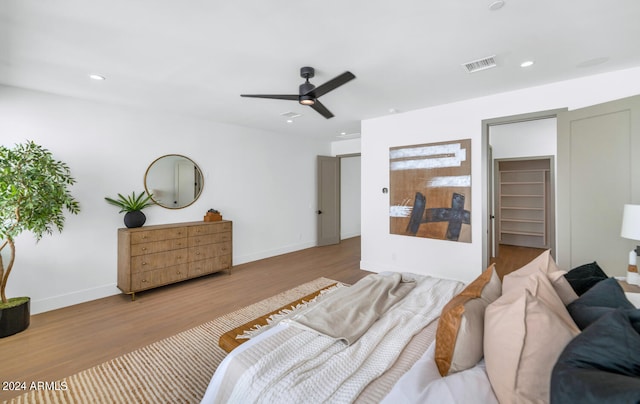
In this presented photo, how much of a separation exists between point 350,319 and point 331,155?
590cm

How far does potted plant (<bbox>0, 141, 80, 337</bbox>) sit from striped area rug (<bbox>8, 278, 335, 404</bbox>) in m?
1.36

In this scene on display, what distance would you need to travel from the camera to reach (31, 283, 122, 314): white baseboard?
10.8 ft

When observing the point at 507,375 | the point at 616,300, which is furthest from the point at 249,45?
the point at 616,300

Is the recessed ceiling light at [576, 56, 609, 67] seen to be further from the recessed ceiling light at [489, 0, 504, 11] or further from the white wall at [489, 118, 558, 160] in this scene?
the white wall at [489, 118, 558, 160]

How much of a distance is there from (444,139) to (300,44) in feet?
8.84

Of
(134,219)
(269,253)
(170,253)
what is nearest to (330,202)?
(269,253)

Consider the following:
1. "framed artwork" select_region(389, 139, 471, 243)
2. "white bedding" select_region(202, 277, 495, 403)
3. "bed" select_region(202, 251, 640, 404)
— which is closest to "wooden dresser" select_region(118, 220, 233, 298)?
"bed" select_region(202, 251, 640, 404)

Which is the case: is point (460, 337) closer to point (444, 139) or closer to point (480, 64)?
point (480, 64)

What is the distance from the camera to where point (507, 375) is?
1.01 meters

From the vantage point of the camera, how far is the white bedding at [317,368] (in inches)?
44.8

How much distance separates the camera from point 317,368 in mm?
1314

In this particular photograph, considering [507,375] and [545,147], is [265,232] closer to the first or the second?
[507,375]

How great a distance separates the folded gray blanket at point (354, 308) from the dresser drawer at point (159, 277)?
2.95 meters

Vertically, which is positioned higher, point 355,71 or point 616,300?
point 355,71
